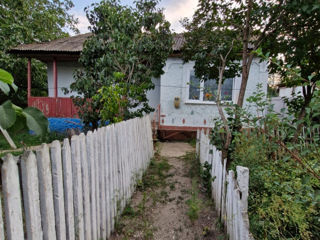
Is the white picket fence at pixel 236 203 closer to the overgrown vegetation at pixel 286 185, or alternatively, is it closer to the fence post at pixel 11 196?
the overgrown vegetation at pixel 286 185

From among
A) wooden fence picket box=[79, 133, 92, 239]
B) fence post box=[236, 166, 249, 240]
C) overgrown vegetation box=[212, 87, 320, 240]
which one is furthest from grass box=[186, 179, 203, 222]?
wooden fence picket box=[79, 133, 92, 239]

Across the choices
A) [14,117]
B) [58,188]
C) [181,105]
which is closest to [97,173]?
[58,188]

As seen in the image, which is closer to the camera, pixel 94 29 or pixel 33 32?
pixel 94 29

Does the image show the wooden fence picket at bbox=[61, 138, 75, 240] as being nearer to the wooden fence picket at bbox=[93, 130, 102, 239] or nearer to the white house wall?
the wooden fence picket at bbox=[93, 130, 102, 239]

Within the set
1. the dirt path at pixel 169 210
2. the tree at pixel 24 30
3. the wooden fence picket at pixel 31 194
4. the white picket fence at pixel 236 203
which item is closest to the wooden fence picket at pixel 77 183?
the wooden fence picket at pixel 31 194

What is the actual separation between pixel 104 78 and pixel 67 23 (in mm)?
13520

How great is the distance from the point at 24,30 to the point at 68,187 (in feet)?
36.8

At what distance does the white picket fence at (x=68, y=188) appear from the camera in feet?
3.74

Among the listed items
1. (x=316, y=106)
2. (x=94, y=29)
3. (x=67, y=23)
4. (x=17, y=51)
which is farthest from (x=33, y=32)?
(x=316, y=106)

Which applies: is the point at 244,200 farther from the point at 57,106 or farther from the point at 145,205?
the point at 57,106

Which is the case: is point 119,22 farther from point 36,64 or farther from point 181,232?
point 36,64

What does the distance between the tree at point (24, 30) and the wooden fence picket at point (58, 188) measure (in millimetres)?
8327

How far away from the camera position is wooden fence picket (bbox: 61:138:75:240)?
155 centimetres

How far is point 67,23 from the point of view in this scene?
572 inches
